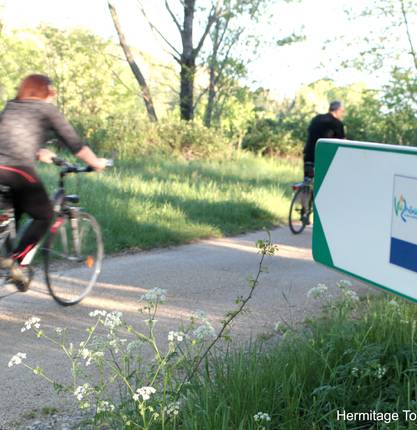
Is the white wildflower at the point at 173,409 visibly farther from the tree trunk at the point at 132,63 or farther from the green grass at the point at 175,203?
the tree trunk at the point at 132,63

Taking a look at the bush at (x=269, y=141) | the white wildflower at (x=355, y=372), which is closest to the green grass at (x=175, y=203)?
the white wildflower at (x=355, y=372)

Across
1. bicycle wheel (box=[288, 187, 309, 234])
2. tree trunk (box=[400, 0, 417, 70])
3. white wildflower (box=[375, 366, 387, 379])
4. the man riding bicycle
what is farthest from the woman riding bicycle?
tree trunk (box=[400, 0, 417, 70])

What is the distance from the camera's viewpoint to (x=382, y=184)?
7.16 feet

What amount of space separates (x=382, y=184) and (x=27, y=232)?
3.62 metres

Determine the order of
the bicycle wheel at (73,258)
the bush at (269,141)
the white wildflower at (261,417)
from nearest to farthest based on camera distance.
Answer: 1. the white wildflower at (261,417)
2. the bicycle wheel at (73,258)
3. the bush at (269,141)

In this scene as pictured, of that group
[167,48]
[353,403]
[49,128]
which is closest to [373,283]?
[353,403]

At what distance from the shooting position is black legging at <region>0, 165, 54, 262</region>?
4828 mm

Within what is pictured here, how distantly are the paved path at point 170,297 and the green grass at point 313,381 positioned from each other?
1104 millimetres

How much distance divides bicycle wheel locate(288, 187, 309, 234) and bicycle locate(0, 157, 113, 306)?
503cm

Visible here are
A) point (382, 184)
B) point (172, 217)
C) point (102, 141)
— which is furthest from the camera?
point (102, 141)

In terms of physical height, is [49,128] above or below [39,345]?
above

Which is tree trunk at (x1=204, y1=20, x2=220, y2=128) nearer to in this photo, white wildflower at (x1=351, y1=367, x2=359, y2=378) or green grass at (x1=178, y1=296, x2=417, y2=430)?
green grass at (x1=178, y1=296, x2=417, y2=430)

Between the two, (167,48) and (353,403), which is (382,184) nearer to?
(353,403)

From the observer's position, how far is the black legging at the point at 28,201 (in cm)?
483
